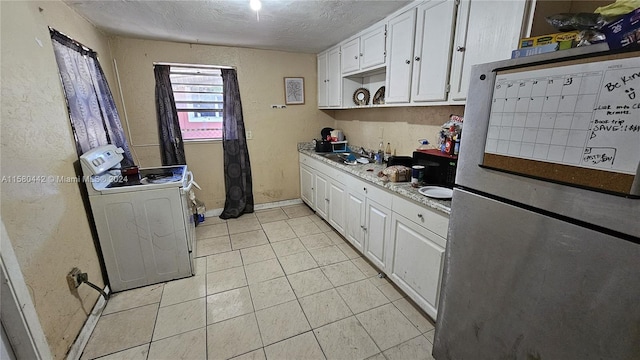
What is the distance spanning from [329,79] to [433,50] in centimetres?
174

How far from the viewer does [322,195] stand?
323 cm

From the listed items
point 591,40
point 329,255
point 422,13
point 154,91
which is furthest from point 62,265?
point 422,13

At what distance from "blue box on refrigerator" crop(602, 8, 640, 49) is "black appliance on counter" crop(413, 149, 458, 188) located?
1.13 meters

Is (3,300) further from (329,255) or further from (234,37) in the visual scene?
(234,37)

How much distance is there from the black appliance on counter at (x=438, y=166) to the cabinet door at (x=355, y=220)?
0.63m

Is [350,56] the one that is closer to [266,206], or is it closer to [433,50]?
[433,50]

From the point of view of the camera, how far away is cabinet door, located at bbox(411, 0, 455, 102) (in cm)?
169

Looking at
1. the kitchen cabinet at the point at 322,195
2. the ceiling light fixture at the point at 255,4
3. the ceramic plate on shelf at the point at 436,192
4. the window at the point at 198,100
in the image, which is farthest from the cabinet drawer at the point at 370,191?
the window at the point at 198,100

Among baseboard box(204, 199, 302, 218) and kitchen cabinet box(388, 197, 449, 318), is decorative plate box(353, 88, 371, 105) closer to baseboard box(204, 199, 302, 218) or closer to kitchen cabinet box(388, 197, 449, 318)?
kitchen cabinet box(388, 197, 449, 318)

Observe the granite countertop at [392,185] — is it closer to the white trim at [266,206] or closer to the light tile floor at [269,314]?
the light tile floor at [269,314]

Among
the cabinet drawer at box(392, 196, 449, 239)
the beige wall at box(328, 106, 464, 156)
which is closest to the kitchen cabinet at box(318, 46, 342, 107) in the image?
the beige wall at box(328, 106, 464, 156)

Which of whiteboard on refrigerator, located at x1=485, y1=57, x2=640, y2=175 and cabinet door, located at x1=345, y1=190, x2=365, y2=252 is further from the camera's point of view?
cabinet door, located at x1=345, y1=190, x2=365, y2=252

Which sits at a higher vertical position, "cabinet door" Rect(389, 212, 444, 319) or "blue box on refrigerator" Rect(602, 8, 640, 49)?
"blue box on refrigerator" Rect(602, 8, 640, 49)

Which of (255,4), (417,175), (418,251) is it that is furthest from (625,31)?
(255,4)
